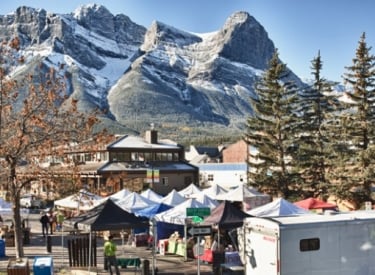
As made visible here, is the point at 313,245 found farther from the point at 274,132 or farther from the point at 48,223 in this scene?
the point at 274,132

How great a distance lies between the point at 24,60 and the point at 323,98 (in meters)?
28.2

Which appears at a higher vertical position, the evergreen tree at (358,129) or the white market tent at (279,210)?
the evergreen tree at (358,129)

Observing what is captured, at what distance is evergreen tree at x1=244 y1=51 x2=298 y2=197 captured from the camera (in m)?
37.8

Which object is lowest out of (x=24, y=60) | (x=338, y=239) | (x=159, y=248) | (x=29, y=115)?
(x=159, y=248)

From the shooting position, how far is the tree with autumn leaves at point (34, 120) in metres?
14.9

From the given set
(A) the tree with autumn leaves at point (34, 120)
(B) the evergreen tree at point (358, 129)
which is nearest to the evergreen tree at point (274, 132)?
(B) the evergreen tree at point (358, 129)

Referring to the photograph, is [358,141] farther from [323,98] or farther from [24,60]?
[24,60]

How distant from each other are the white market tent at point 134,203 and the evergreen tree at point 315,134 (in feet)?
42.3

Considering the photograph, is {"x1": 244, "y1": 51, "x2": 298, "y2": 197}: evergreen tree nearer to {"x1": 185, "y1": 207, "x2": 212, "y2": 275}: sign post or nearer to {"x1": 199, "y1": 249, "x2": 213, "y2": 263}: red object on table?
{"x1": 199, "y1": 249, "x2": 213, "y2": 263}: red object on table

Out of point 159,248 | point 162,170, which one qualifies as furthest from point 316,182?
point 162,170

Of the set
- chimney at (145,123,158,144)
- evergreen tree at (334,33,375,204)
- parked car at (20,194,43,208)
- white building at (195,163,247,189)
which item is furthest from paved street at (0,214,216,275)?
white building at (195,163,247,189)

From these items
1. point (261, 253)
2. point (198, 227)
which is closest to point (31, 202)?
point (198, 227)

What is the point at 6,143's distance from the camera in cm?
1520

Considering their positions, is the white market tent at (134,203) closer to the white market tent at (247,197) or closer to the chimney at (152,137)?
the white market tent at (247,197)
